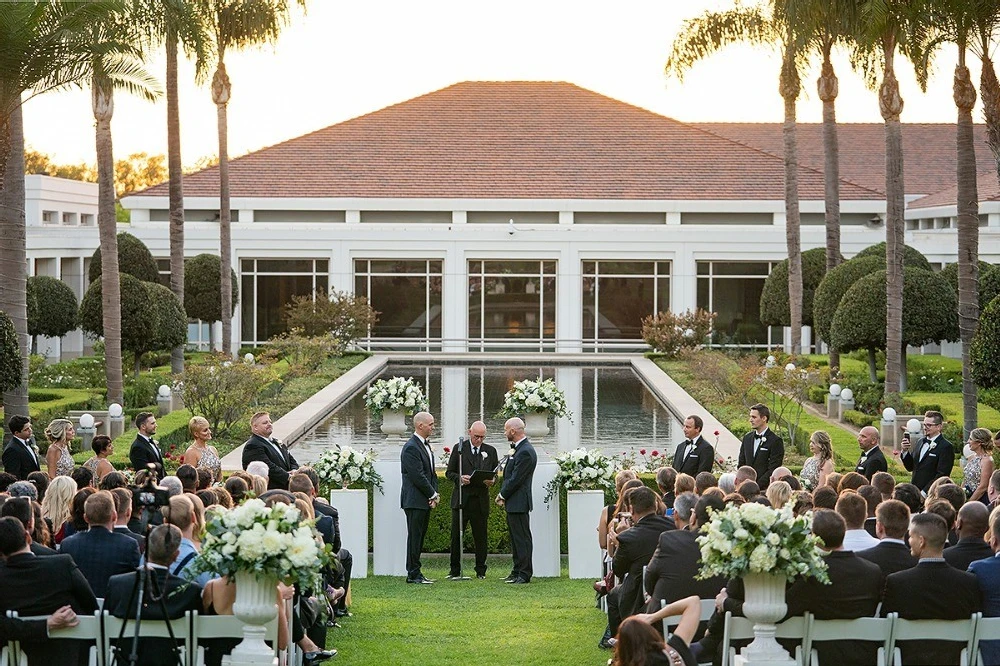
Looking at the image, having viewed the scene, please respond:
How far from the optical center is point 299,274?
42.2 meters

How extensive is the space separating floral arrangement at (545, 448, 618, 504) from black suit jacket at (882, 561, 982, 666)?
19.7 feet

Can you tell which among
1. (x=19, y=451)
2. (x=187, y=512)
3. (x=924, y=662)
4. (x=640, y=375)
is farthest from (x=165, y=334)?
(x=924, y=662)

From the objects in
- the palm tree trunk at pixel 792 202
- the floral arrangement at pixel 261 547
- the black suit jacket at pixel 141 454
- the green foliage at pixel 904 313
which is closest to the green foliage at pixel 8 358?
the black suit jacket at pixel 141 454

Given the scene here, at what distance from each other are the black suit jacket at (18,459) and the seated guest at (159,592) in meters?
5.63

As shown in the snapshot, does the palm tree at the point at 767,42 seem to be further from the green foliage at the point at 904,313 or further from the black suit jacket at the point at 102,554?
the black suit jacket at the point at 102,554

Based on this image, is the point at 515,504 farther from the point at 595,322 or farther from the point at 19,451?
the point at 595,322

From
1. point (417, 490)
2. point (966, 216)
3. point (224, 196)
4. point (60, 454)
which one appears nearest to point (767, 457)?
point (417, 490)

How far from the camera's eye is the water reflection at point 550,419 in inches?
824

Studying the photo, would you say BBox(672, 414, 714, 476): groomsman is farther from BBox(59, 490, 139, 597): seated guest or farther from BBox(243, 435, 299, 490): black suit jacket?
BBox(59, 490, 139, 597): seated guest

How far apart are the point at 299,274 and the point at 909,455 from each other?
31.1 metres

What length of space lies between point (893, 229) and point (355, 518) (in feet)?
45.8

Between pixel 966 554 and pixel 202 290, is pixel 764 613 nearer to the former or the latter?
pixel 966 554

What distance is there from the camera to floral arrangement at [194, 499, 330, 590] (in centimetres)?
689

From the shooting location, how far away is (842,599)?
7.34m
